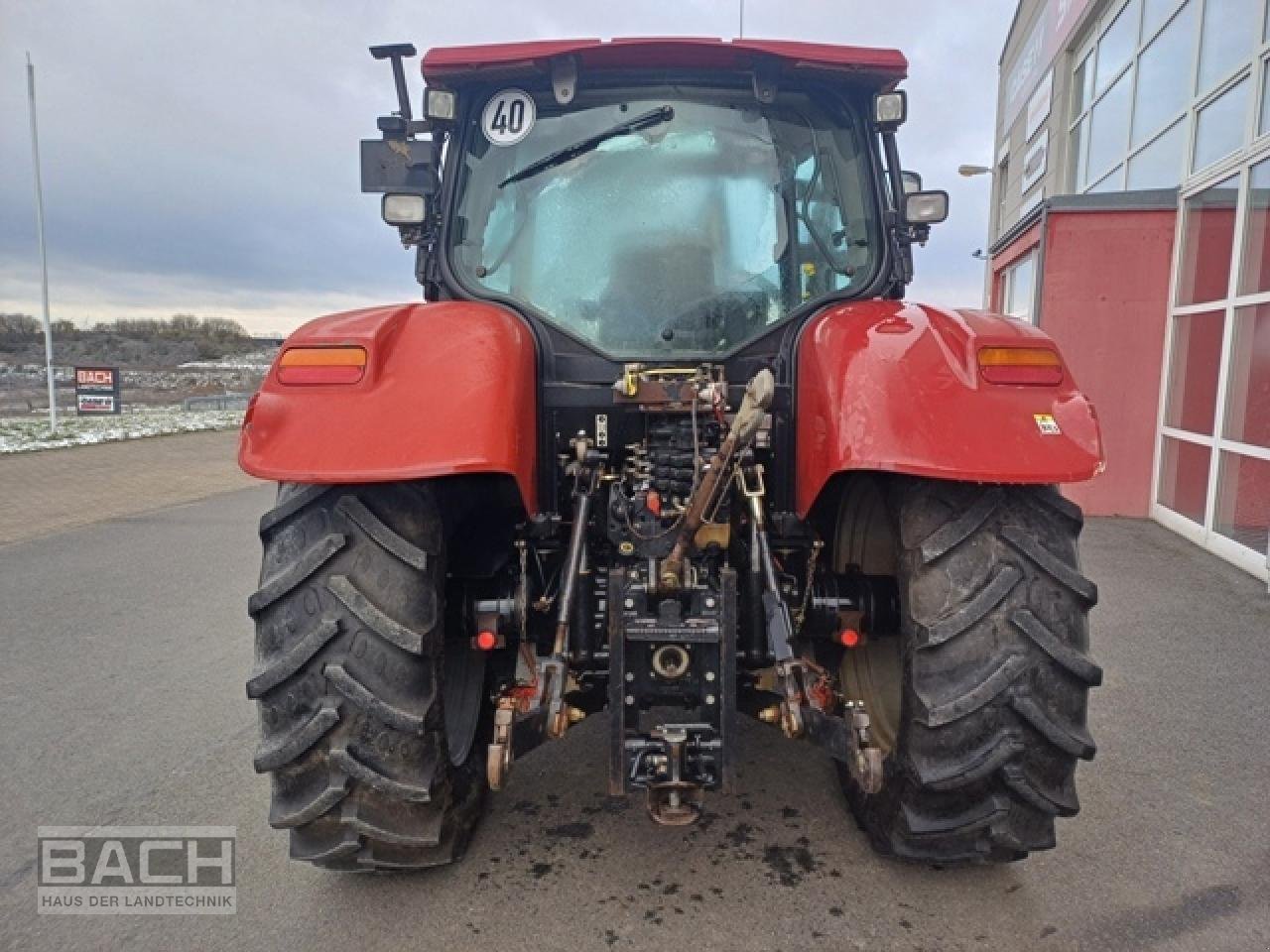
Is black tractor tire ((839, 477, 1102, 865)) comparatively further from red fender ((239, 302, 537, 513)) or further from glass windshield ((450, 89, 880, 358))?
red fender ((239, 302, 537, 513))

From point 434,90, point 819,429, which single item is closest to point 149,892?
point 819,429

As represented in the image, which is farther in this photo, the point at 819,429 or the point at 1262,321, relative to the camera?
the point at 1262,321

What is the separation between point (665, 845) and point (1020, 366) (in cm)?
174

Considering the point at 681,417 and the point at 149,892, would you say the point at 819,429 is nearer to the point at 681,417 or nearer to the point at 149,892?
the point at 681,417

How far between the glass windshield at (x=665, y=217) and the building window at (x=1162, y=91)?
17.9 feet

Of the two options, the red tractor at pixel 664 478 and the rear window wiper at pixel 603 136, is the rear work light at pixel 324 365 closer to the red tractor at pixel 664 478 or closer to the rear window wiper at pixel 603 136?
the red tractor at pixel 664 478

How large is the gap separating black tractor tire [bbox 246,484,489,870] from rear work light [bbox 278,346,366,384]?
281 millimetres

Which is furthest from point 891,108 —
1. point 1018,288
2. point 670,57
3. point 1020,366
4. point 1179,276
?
point 1018,288

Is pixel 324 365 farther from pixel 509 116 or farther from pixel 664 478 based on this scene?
pixel 509 116

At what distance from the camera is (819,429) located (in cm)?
231

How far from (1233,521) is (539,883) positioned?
6.53 meters

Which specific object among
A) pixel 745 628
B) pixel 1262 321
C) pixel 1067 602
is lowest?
pixel 745 628

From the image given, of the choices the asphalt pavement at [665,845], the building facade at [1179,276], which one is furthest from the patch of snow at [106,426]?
the building facade at [1179,276]

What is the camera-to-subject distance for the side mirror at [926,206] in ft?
9.77
